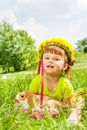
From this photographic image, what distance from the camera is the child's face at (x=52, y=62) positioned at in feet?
17.1

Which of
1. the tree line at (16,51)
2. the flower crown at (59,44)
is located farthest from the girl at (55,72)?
the tree line at (16,51)

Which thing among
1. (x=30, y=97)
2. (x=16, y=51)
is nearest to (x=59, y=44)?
(x=30, y=97)

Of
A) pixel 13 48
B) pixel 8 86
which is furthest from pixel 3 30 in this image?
pixel 8 86

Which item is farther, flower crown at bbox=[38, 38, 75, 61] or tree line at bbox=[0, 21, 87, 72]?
tree line at bbox=[0, 21, 87, 72]

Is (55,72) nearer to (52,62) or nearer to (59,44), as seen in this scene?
(52,62)

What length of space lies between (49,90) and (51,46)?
567 millimetres

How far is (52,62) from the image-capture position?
5211 millimetres

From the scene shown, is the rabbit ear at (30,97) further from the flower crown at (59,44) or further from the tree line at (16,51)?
the tree line at (16,51)

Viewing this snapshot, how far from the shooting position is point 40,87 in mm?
5355

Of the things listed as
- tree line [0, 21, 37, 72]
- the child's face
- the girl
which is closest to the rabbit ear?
the girl

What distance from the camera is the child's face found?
5203mm

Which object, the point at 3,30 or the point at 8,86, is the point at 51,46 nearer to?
the point at 8,86

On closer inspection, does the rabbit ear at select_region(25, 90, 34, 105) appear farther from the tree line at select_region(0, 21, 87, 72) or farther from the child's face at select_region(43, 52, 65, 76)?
the tree line at select_region(0, 21, 87, 72)

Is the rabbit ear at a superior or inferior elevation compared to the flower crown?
inferior
